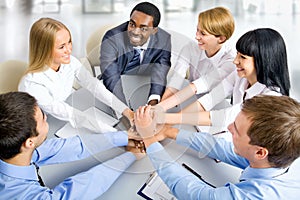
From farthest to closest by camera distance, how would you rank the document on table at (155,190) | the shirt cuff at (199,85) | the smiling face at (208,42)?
the smiling face at (208,42), the shirt cuff at (199,85), the document on table at (155,190)

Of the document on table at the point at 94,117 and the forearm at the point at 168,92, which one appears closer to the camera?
the document on table at the point at 94,117

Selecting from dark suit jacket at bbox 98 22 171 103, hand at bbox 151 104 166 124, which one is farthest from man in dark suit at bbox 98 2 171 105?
hand at bbox 151 104 166 124

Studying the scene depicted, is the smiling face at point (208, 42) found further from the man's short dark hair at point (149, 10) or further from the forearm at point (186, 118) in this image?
the forearm at point (186, 118)

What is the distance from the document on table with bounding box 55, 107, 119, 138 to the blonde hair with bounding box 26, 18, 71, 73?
0.26 metres

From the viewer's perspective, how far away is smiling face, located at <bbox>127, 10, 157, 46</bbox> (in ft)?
5.02

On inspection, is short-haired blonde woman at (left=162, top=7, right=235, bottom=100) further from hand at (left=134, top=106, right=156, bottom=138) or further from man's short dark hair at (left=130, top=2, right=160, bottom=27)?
hand at (left=134, top=106, right=156, bottom=138)

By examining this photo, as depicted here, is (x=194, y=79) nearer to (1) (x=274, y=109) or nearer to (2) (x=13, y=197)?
(1) (x=274, y=109)

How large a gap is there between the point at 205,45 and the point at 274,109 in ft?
2.31

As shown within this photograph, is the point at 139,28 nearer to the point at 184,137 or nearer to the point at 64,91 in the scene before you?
the point at 64,91

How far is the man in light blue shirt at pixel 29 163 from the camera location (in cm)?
99

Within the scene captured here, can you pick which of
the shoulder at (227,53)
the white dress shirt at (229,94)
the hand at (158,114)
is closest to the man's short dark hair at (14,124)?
the hand at (158,114)

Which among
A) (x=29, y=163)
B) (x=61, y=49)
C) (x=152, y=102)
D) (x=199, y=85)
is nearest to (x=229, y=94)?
(x=199, y=85)

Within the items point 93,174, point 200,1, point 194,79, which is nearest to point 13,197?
point 93,174

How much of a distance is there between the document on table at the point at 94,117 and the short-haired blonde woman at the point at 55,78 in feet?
0.07
